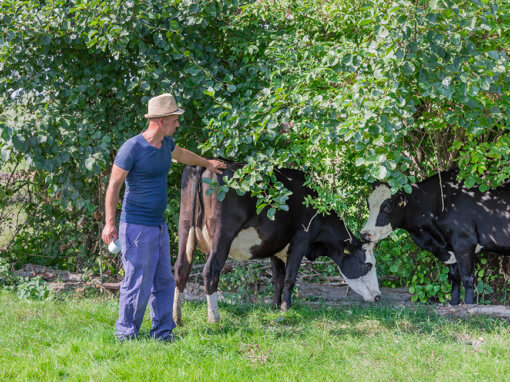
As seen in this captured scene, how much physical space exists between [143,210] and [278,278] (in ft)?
7.99

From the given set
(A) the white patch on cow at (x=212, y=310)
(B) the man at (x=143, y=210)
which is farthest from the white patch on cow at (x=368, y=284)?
Result: (B) the man at (x=143, y=210)

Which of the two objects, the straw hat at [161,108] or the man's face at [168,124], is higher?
the straw hat at [161,108]

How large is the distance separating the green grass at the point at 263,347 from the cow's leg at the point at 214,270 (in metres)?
0.17

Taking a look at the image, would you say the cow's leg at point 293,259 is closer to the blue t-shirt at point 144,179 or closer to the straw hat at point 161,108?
the blue t-shirt at point 144,179

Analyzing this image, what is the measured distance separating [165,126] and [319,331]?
242cm

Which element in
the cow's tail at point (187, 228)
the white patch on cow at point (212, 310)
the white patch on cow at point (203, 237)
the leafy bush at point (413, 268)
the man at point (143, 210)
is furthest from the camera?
the leafy bush at point (413, 268)

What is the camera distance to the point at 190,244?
597 cm

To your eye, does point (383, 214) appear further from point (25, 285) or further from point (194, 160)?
point (25, 285)

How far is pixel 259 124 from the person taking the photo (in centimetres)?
540

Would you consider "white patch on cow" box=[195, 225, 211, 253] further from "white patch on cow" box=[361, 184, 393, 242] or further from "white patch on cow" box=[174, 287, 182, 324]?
"white patch on cow" box=[361, 184, 393, 242]

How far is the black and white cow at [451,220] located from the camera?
6316 millimetres

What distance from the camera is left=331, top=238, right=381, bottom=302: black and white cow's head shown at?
21.7ft

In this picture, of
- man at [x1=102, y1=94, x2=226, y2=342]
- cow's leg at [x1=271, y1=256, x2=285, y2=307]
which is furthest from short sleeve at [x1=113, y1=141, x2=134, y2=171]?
cow's leg at [x1=271, y1=256, x2=285, y2=307]

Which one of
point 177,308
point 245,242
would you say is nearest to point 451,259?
point 245,242
